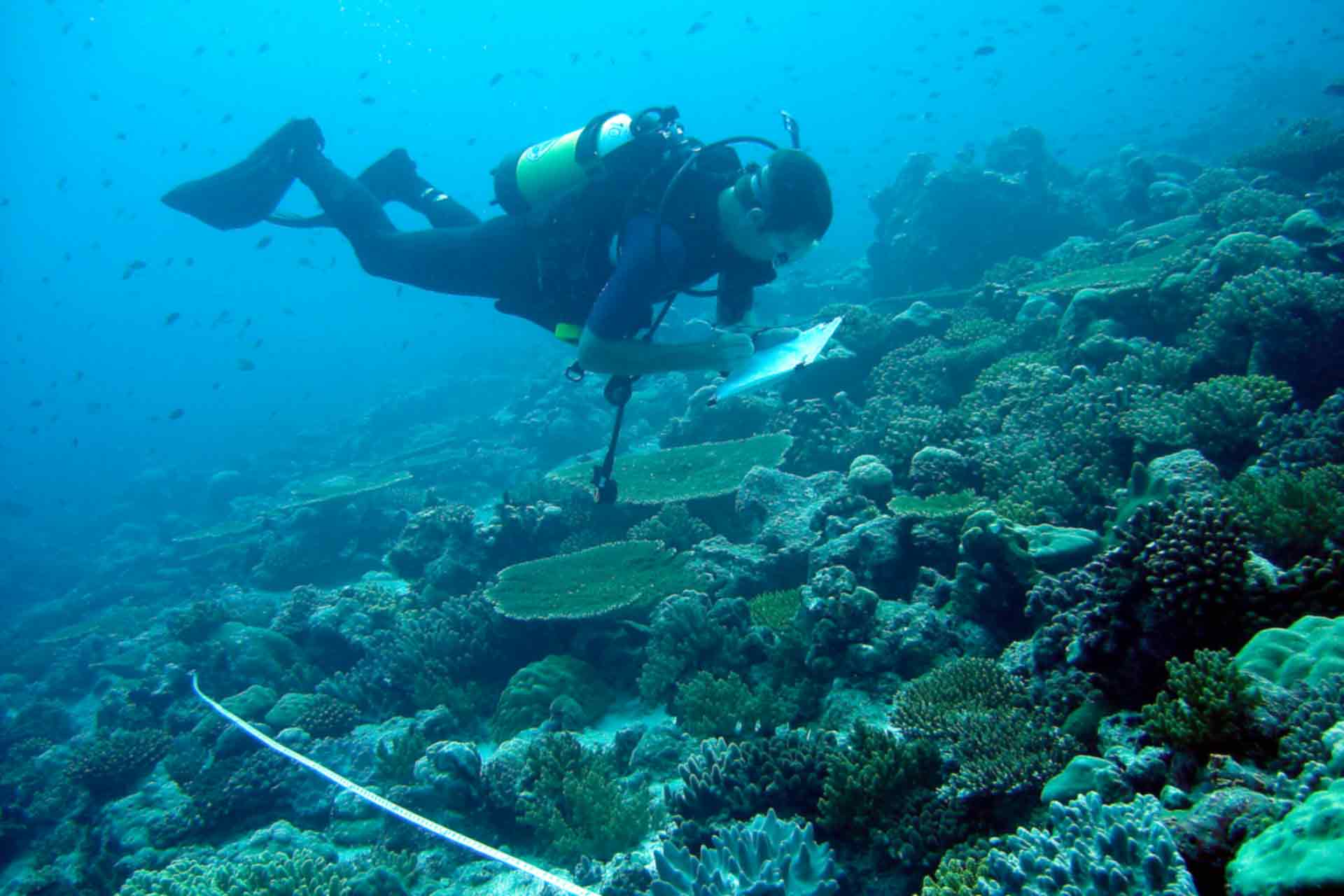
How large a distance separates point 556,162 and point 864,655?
5260mm

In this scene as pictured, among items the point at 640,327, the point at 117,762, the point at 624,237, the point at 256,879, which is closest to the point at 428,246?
the point at 624,237

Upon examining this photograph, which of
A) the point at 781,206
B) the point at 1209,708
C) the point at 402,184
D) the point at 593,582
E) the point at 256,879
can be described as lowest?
the point at 256,879

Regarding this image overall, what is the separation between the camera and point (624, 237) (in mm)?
5480

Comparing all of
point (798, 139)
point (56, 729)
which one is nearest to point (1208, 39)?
point (798, 139)

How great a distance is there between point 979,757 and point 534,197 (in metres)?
6.02

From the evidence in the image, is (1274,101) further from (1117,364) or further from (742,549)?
(742,549)

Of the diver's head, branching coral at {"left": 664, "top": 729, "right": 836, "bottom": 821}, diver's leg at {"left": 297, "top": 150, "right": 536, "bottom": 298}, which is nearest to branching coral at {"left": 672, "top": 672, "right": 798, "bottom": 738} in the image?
branching coral at {"left": 664, "top": 729, "right": 836, "bottom": 821}

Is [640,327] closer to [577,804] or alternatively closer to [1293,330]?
[577,804]

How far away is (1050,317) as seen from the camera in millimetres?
11297

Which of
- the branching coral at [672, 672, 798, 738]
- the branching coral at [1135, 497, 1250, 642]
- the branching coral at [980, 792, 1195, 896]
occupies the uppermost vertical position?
the branching coral at [1135, 497, 1250, 642]

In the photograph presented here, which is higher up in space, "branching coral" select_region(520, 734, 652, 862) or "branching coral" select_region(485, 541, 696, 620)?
"branching coral" select_region(485, 541, 696, 620)

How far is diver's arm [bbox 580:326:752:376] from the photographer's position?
5094mm

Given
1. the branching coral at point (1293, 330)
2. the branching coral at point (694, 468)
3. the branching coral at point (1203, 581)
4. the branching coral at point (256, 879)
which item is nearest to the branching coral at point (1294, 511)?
the branching coral at point (1203, 581)

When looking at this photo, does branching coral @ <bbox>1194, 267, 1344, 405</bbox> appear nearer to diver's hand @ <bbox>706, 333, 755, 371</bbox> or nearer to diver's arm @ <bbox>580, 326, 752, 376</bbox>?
diver's hand @ <bbox>706, 333, 755, 371</bbox>
